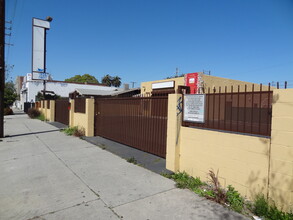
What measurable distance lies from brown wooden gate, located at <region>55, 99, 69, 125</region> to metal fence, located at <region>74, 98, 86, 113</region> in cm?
367

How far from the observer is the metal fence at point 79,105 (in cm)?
1167

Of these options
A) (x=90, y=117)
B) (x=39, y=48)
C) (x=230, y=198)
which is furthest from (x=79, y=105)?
(x=39, y=48)

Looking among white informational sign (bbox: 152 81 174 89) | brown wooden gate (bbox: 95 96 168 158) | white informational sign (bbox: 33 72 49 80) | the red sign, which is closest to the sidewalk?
brown wooden gate (bbox: 95 96 168 158)

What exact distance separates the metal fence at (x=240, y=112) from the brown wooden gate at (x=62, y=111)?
1383 cm

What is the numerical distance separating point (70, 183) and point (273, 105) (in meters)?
4.39

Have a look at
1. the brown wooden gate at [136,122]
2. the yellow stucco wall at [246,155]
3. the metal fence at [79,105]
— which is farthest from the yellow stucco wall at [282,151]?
the metal fence at [79,105]

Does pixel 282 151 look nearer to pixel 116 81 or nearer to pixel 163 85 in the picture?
pixel 163 85

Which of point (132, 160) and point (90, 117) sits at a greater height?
point (90, 117)

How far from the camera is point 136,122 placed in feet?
24.7

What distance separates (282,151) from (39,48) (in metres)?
25.9

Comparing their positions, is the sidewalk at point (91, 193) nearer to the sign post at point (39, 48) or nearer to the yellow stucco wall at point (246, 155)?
the yellow stucco wall at point (246, 155)

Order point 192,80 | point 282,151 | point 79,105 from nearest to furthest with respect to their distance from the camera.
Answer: point 282,151
point 79,105
point 192,80

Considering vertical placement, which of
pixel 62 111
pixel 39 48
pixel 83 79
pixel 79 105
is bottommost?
pixel 62 111

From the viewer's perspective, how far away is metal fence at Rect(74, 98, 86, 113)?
38.3 ft
